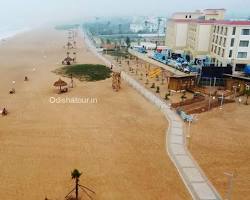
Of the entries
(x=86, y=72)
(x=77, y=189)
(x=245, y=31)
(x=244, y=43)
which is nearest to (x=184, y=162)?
(x=77, y=189)

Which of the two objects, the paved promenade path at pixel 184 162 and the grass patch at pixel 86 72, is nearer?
the paved promenade path at pixel 184 162

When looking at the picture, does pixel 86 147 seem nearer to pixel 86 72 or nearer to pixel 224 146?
pixel 224 146

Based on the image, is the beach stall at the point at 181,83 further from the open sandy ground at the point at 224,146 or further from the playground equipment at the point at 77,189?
the playground equipment at the point at 77,189

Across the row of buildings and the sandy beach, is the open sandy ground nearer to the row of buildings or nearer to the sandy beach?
the sandy beach

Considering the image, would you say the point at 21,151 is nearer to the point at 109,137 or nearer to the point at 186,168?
the point at 109,137

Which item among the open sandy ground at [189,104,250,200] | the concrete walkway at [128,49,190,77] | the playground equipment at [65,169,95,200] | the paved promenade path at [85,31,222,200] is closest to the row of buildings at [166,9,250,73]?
the concrete walkway at [128,49,190,77]

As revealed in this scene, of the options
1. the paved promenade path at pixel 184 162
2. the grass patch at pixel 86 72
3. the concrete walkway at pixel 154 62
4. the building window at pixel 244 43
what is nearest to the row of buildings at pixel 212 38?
the building window at pixel 244 43

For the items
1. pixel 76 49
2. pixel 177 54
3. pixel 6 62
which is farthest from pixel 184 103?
pixel 76 49
